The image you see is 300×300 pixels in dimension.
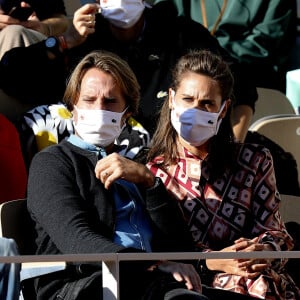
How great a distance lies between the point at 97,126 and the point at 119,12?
115 cm

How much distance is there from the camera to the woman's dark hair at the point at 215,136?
3850 millimetres

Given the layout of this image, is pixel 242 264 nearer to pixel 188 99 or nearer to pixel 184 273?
pixel 184 273

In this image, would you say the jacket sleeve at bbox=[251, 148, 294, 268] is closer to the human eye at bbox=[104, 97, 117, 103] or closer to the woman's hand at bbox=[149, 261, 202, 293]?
the woman's hand at bbox=[149, 261, 202, 293]

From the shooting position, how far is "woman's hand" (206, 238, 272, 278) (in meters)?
3.56

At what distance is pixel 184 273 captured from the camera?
11.0 feet

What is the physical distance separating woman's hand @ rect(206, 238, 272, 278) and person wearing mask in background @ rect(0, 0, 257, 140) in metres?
0.98

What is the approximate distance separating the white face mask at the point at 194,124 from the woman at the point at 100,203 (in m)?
0.19

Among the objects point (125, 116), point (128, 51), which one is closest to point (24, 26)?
point (128, 51)

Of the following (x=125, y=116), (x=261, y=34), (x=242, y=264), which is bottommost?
(x=261, y=34)

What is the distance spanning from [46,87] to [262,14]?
1.78m

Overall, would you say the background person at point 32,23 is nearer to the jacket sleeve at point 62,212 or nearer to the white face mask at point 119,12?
the white face mask at point 119,12

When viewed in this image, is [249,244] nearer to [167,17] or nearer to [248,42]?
[167,17]

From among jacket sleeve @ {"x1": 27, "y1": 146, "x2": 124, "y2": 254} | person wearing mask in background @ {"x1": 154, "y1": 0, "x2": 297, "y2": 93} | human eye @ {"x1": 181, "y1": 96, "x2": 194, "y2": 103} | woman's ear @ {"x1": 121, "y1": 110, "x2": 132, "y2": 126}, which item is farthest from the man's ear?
person wearing mask in background @ {"x1": 154, "y1": 0, "x2": 297, "y2": 93}

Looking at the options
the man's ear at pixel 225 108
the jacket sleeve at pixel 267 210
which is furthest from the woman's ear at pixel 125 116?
the jacket sleeve at pixel 267 210
